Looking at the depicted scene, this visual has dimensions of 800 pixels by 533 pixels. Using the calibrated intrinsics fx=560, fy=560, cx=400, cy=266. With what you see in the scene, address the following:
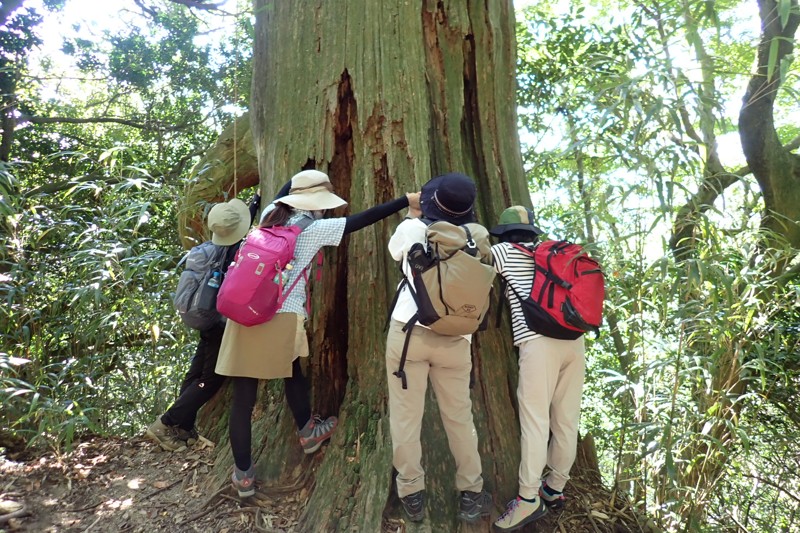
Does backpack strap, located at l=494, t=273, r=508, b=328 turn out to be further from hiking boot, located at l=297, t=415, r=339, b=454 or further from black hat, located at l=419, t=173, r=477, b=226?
hiking boot, located at l=297, t=415, r=339, b=454

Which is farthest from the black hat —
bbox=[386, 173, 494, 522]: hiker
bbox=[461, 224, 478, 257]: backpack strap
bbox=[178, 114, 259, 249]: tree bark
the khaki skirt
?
bbox=[178, 114, 259, 249]: tree bark

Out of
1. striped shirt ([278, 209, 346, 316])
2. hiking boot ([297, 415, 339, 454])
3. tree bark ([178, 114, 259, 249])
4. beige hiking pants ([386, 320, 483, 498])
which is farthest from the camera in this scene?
tree bark ([178, 114, 259, 249])

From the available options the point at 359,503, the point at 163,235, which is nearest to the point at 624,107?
the point at 359,503

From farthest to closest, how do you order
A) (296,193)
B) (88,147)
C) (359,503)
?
(88,147), (296,193), (359,503)

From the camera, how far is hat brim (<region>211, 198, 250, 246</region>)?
3.29 m

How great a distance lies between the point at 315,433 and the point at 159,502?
0.94m

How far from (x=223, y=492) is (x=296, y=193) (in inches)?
65.9

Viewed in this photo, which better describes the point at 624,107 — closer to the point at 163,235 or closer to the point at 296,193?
the point at 296,193

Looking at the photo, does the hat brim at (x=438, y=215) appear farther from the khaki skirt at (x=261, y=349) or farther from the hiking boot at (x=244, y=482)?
the hiking boot at (x=244, y=482)

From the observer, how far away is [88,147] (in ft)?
25.1

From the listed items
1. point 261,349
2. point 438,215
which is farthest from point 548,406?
point 261,349

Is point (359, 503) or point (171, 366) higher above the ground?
point (171, 366)

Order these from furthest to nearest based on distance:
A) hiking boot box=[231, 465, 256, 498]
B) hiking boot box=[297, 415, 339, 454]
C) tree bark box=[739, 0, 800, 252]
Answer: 1. tree bark box=[739, 0, 800, 252]
2. hiking boot box=[297, 415, 339, 454]
3. hiking boot box=[231, 465, 256, 498]

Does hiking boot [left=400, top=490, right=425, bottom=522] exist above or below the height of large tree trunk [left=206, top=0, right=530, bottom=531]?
below
